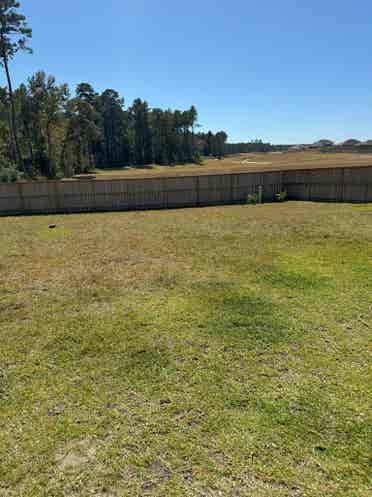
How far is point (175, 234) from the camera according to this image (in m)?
8.22

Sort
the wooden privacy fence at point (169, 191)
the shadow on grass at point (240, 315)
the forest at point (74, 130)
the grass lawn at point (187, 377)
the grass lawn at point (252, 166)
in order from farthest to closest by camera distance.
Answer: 1. the grass lawn at point (252, 166)
2. the forest at point (74, 130)
3. the wooden privacy fence at point (169, 191)
4. the shadow on grass at point (240, 315)
5. the grass lawn at point (187, 377)

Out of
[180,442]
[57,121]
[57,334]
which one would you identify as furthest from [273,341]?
[57,121]

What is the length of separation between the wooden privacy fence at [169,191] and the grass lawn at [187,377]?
844cm

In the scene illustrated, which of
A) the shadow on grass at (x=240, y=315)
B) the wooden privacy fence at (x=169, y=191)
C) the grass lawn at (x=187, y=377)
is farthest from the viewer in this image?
the wooden privacy fence at (x=169, y=191)

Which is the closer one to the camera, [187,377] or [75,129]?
[187,377]

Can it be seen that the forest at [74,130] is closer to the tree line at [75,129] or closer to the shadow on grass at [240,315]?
the tree line at [75,129]

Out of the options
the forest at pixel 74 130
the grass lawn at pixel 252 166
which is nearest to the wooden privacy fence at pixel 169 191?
the forest at pixel 74 130

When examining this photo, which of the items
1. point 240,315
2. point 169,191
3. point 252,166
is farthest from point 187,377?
point 252,166

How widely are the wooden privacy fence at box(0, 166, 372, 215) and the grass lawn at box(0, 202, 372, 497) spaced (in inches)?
332

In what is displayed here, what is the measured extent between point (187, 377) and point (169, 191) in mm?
12011

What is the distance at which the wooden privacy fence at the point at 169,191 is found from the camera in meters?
13.3

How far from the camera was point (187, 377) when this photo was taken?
255 centimetres

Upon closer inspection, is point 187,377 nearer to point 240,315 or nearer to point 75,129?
point 240,315

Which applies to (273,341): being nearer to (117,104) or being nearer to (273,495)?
(273,495)
